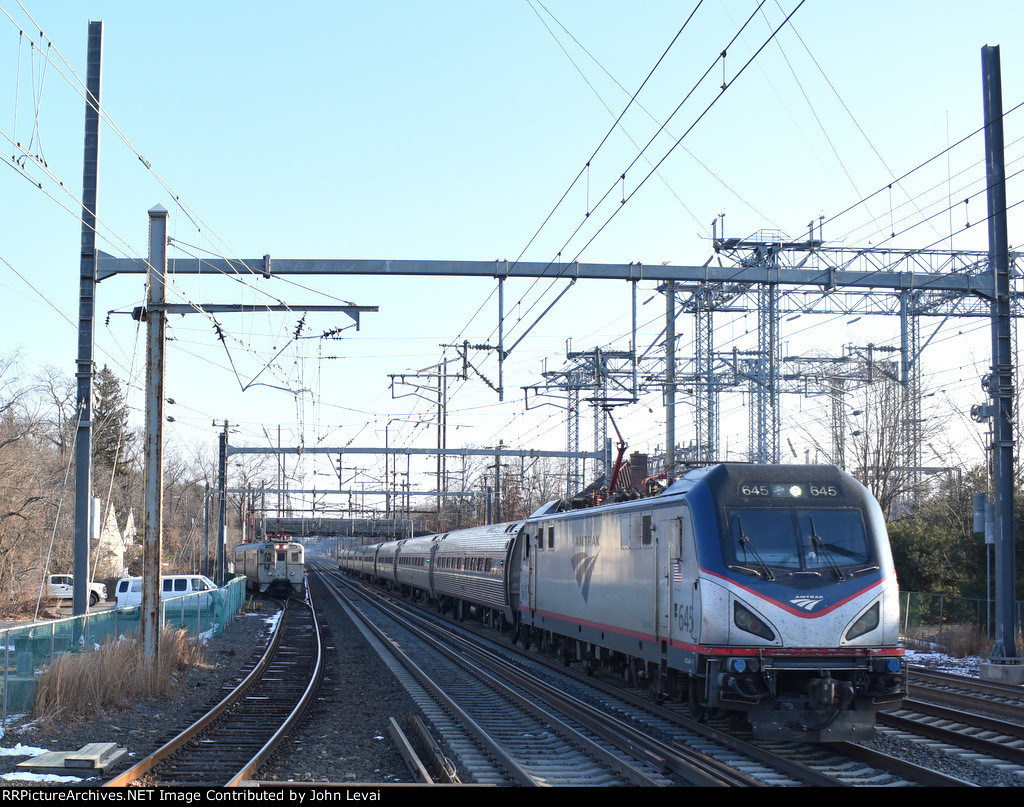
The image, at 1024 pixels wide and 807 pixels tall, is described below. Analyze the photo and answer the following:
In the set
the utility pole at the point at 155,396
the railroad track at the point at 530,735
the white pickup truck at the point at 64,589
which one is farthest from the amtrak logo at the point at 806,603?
the white pickup truck at the point at 64,589

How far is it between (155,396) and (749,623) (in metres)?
10.8

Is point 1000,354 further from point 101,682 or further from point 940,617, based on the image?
point 101,682

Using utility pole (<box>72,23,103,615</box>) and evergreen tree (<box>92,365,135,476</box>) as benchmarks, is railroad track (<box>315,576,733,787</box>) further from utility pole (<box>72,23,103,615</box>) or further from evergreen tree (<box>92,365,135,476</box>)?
evergreen tree (<box>92,365,135,476</box>)

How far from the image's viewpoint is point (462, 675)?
19.2 m

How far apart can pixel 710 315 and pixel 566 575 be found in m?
14.4

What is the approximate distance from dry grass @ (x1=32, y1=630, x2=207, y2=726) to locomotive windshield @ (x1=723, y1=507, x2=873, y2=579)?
337 inches

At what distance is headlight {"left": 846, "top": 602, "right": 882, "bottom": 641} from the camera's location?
11.3 m

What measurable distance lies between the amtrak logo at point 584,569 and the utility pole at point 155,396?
730 cm

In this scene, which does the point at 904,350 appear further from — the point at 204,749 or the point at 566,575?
the point at 204,749

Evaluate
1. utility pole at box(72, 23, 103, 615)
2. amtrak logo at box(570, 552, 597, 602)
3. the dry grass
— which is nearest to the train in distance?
utility pole at box(72, 23, 103, 615)

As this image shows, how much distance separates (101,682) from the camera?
549 inches

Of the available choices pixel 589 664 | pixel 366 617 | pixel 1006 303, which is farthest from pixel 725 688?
pixel 366 617

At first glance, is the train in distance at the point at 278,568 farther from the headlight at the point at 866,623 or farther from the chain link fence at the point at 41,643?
the headlight at the point at 866,623

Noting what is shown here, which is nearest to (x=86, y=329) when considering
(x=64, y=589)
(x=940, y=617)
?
(x=940, y=617)
